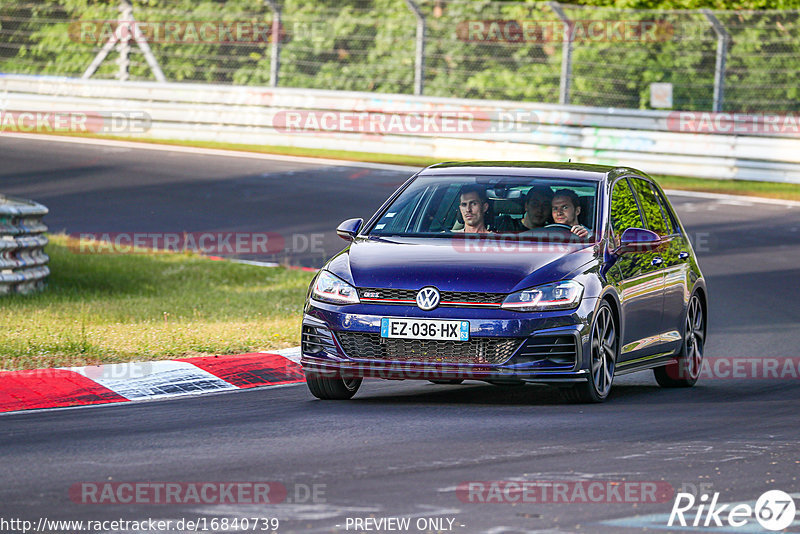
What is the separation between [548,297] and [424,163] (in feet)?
57.0

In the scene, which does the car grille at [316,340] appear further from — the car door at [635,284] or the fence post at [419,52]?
the fence post at [419,52]

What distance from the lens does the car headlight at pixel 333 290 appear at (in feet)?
28.7

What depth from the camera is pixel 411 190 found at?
1012 cm

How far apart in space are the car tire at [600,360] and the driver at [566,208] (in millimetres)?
747

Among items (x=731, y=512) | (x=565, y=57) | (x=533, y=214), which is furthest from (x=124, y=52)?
(x=731, y=512)

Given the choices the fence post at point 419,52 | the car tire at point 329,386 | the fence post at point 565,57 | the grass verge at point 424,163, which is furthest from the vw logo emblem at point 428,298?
the fence post at point 419,52

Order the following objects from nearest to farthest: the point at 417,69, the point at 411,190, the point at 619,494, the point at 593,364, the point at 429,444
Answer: the point at 619,494, the point at 429,444, the point at 593,364, the point at 411,190, the point at 417,69

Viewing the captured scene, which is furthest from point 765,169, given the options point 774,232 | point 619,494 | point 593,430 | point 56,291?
point 619,494

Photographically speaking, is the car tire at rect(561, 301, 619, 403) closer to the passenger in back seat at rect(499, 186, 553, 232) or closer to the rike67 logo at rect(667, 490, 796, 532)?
the passenger in back seat at rect(499, 186, 553, 232)

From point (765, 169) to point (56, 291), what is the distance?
13.8 m

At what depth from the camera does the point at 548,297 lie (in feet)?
28.2

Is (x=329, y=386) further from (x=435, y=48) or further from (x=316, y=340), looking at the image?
(x=435, y=48)

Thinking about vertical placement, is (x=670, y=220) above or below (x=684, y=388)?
above

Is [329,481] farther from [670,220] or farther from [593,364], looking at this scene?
[670,220]
